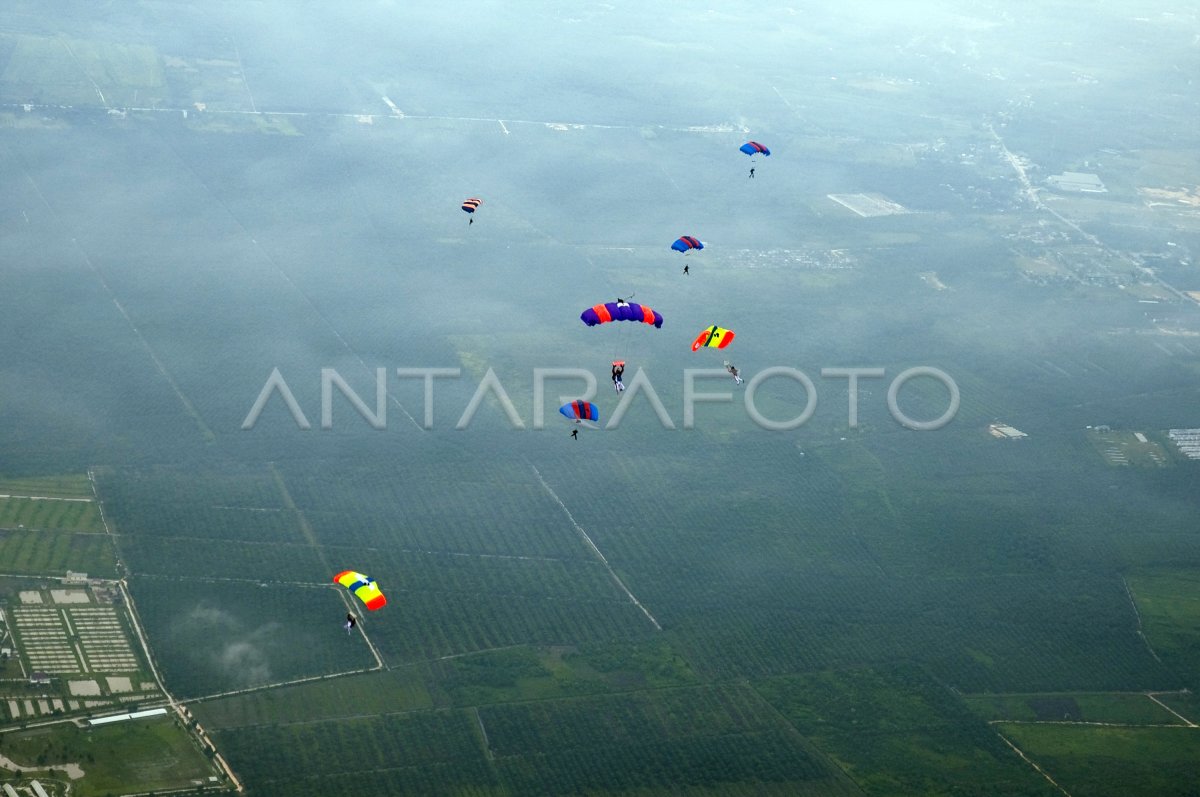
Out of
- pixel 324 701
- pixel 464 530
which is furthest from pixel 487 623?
pixel 324 701

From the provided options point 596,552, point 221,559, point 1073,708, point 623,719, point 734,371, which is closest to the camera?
point 623,719

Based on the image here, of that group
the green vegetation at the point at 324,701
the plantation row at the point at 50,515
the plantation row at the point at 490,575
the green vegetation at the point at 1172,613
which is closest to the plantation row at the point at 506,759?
the green vegetation at the point at 324,701

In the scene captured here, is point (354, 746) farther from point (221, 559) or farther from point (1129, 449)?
point (1129, 449)

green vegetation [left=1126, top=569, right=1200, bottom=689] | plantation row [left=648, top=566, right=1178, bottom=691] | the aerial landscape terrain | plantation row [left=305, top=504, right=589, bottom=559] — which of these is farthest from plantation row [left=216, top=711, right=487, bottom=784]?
green vegetation [left=1126, top=569, right=1200, bottom=689]

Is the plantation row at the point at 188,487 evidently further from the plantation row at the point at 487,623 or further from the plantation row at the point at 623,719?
the plantation row at the point at 623,719

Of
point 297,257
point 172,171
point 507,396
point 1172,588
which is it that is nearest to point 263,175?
point 172,171

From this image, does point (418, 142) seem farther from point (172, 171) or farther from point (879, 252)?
point (879, 252)
